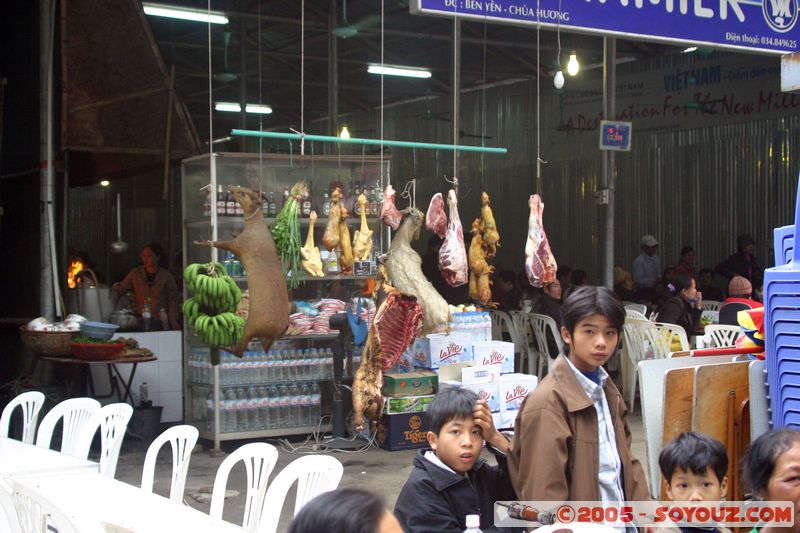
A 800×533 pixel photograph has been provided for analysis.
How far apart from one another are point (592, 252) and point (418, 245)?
4275mm

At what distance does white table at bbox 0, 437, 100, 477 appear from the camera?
4105 mm

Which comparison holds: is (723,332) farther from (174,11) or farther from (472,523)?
(174,11)

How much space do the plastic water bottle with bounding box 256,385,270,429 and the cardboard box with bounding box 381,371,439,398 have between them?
1.03 m

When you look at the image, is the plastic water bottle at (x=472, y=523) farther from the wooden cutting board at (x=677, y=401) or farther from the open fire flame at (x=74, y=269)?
the open fire flame at (x=74, y=269)

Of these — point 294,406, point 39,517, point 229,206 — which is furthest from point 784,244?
point 294,406

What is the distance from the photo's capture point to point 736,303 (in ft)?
26.2

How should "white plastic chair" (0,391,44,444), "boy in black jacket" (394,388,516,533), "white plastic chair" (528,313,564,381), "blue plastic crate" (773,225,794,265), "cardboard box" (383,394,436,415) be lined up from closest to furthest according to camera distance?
"boy in black jacket" (394,388,516,533) < "blue plastic crate" (773,225,794,265) < "white plastic chair" (0,391,44,444) < "cardboard box" (383,394,436,415) < "white plastic chair" (528,313,564,381)

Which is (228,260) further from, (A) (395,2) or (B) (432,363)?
(A) (395,2)

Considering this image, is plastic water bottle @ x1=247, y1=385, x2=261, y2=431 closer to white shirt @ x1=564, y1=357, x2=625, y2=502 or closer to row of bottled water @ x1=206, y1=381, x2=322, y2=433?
row of bottled water @ x1=206, y1=381, x2=322, y2=433

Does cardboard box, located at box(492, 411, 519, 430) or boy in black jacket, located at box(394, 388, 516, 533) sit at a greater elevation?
boy in black jacket, located at box(394, 388, 516, 533)

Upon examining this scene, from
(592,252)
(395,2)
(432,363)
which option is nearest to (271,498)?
(432,363)

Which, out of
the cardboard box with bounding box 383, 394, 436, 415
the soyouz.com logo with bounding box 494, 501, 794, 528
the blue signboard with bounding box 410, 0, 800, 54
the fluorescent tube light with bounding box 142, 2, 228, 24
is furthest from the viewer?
the fluorescent tube light with bounding box 142, 2, 228, 24

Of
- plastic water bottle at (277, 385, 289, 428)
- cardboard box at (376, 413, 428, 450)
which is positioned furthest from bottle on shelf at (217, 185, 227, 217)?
cardboard box at (376, 413, 428, 450)

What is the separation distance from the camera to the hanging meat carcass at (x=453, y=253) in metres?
6.66
